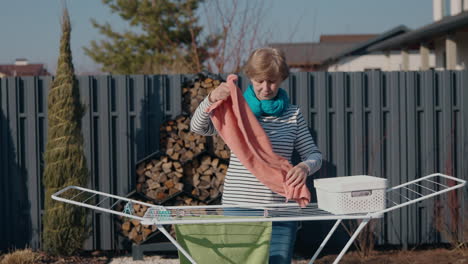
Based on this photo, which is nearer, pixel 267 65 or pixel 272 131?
pixel 267 65

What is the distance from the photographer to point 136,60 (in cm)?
1817

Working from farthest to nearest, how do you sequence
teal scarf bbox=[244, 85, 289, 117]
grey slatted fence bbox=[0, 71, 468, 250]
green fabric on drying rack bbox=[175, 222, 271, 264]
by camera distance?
grey slatted fence bbox=[0, 71, 468, 250] → teal scarf bbox=[244, 85, 289, 117] → green fabric on drying rack bbox=[175, 222, 271, 264]

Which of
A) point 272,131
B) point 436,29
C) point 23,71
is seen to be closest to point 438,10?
point 436,29

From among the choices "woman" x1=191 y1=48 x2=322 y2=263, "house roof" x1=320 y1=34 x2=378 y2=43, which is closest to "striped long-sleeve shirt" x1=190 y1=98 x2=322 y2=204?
→ "woman" x1=191 y1=48 x2=322 y2=263

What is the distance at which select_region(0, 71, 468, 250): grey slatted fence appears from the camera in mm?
6039

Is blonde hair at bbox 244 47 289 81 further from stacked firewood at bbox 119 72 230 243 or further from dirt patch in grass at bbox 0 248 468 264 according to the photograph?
dirt patch in grass at bbox 0 248 468 264

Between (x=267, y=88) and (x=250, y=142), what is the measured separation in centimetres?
26

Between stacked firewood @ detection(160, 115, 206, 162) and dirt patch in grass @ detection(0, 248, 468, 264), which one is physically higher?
stacked firewood @ detection(160, 115, 206, 162)

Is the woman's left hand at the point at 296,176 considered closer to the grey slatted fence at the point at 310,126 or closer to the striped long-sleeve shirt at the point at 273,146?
the striped long-sleeve shirt at the point at 273,146

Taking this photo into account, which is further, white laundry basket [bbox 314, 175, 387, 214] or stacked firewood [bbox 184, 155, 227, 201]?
stacked firewood [bbox 184, 155, 227, 201]

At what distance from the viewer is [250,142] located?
2.74 metres

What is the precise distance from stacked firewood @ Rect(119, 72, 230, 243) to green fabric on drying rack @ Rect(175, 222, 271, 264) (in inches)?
122

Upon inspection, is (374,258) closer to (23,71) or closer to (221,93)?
(221,93)

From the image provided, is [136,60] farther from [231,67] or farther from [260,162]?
[260,162]
